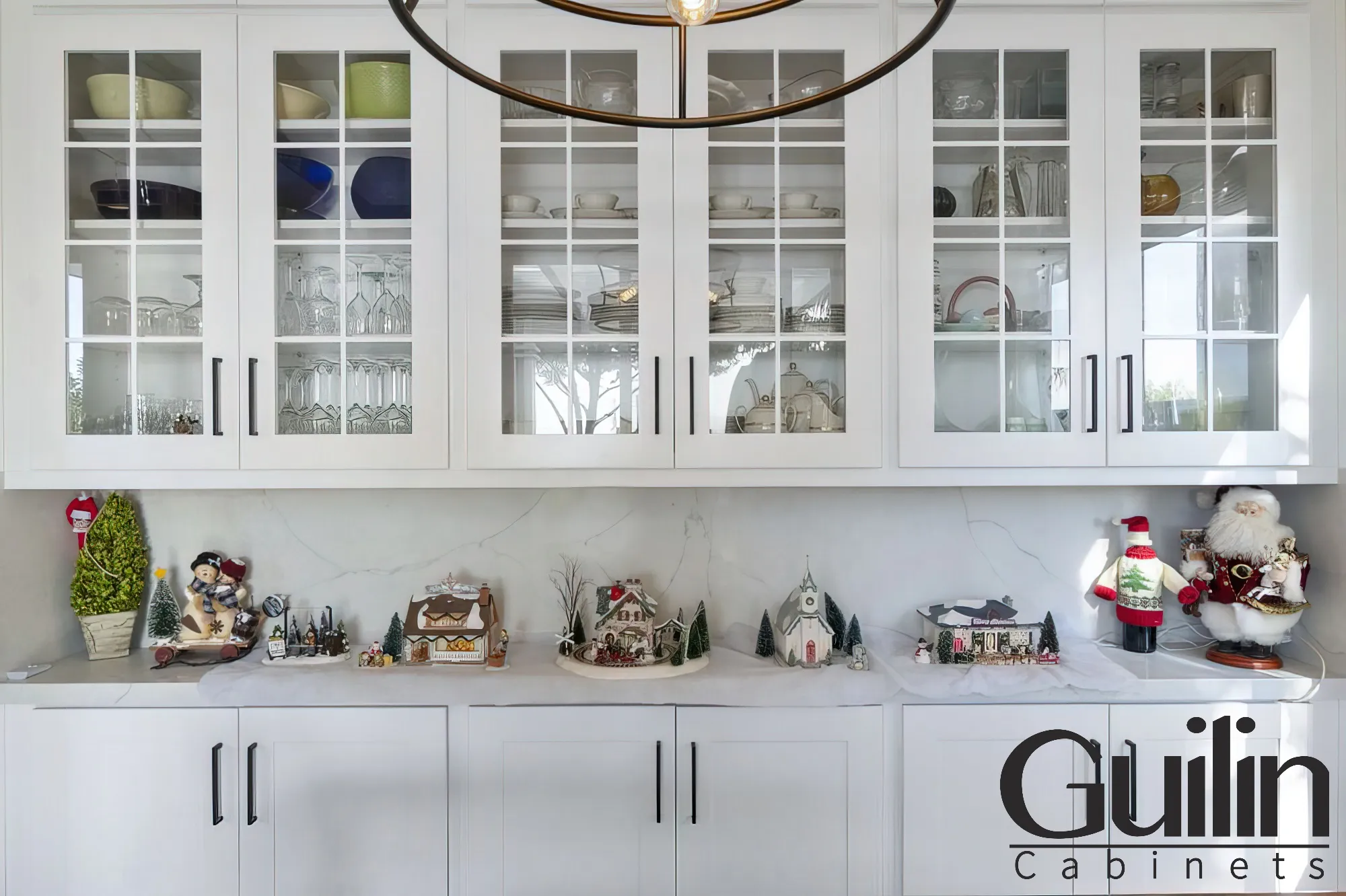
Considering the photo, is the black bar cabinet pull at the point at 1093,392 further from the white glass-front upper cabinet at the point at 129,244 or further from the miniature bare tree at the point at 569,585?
the white glass-front upper cabinet at the point at 129,244

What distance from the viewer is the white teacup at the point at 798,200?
167 cm

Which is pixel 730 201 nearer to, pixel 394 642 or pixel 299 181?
pixel 299 181

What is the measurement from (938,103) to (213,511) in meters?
2.07

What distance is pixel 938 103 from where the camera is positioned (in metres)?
1.66

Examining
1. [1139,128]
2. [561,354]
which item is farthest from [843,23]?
[561,354]

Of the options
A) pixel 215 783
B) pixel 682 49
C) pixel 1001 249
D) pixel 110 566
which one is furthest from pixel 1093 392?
pixel 110 566

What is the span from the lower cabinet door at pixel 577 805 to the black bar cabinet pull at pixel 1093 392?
1163 millimetres

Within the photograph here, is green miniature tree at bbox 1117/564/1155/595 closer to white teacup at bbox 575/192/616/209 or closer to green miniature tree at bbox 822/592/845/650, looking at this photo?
green miniature tree at bbox 822/592/845/650

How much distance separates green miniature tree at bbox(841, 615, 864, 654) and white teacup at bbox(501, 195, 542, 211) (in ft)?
3.96

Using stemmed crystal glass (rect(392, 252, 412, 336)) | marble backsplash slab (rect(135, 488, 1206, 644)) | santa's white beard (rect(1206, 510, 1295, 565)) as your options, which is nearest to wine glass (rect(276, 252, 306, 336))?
stemmed crystal glass (rect(392, 252, 412, 336))

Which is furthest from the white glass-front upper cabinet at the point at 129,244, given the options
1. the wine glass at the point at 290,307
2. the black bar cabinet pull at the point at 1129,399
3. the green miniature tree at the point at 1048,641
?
the black bar cabinet pull at the point at 1129,399

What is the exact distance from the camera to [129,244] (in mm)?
1658

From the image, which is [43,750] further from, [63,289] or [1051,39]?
[1051,39]

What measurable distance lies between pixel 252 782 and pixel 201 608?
46 centimetres
